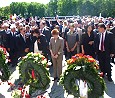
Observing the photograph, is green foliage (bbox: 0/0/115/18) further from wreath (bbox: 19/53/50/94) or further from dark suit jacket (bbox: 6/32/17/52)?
wreath (bbox: 19/53/50/94)

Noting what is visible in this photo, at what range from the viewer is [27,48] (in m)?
12.3

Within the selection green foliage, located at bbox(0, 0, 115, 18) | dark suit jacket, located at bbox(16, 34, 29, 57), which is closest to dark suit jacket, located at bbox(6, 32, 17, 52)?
dark suit jacket, located at bbox(16, 34, 29, 57)

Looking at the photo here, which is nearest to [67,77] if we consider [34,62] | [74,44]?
[34,62]

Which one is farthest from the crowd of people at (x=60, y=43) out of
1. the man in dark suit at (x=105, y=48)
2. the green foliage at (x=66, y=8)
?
the green foliage at (x=66, y=8)

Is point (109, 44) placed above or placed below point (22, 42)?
above

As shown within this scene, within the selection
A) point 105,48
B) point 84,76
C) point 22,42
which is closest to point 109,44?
point 105,48

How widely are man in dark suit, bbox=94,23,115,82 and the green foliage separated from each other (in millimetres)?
84844

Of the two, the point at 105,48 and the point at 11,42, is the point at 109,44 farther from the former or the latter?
the point at 11,42

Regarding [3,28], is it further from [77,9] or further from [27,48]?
[77,9]

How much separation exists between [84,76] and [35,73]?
61.9 inches

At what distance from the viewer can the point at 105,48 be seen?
33.9 ft

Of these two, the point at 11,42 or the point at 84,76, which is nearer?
the point at 84,76

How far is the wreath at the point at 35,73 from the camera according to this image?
780cm

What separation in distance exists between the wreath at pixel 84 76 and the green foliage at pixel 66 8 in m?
88.5
